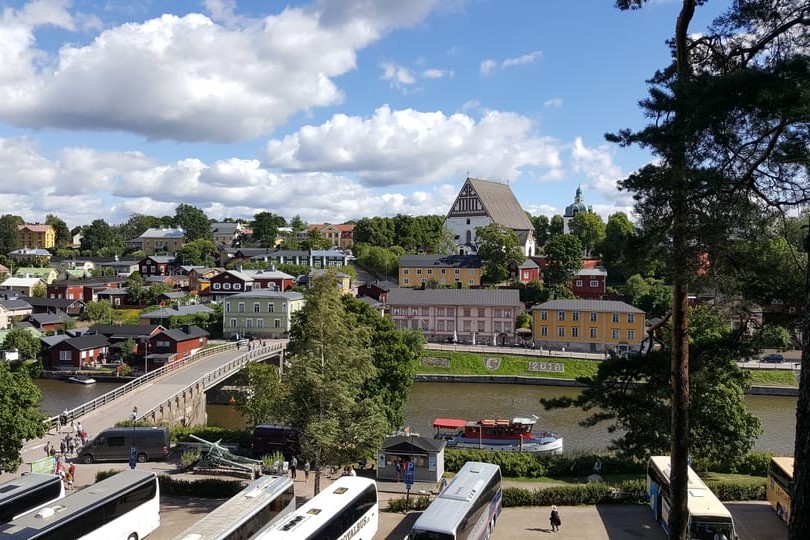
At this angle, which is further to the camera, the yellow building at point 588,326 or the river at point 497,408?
the yellow building at point 588,326

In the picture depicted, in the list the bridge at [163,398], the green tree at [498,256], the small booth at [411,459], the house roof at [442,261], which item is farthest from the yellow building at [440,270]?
the small booth at [411,459]

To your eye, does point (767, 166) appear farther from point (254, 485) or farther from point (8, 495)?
point (8, 495)

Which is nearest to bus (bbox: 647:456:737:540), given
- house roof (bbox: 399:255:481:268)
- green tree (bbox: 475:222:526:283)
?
green tree (bbox: 475:222:526:283)

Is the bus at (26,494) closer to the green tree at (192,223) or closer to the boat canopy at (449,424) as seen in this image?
the boat canopy at (449,424)

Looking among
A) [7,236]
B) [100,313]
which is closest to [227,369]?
[100,313]

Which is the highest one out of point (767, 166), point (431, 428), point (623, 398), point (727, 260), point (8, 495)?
point (767, 166)

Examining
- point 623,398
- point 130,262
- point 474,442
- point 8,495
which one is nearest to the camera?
point 623,398

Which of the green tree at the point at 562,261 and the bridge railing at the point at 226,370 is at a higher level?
the green tree at the point at 562,261

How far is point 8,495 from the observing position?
13391 mm

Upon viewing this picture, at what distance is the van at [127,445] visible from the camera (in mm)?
20906

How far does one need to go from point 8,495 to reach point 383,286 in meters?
51.1

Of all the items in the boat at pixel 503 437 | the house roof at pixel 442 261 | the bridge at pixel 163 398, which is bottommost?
the boat at pixel 503 437

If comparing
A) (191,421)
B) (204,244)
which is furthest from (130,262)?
(191,421)

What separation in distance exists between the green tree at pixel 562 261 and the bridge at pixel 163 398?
30028 mm
